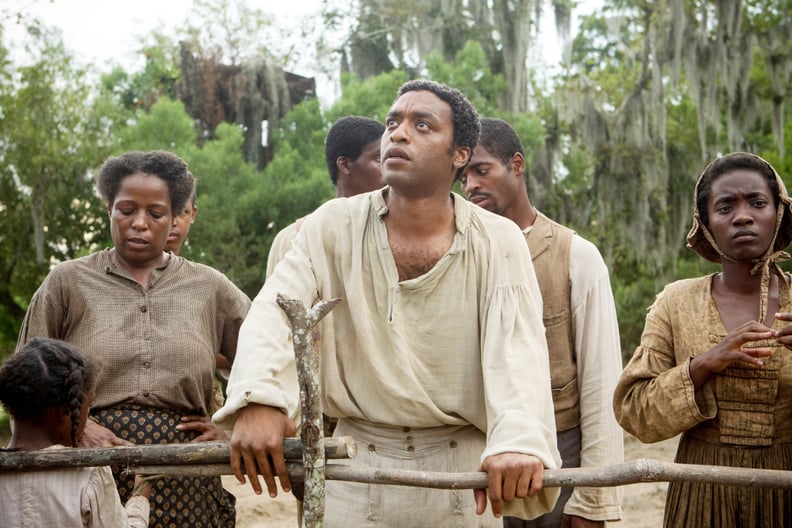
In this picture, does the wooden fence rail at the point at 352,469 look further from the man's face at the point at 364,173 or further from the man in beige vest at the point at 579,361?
the man's face at the point at 364,173

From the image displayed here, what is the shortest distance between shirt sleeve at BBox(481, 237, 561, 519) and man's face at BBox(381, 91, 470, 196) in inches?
13.9

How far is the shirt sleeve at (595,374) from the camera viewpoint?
12.6ft

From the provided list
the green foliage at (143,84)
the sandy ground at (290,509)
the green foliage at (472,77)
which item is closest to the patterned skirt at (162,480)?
the sandy ground at (290,509)

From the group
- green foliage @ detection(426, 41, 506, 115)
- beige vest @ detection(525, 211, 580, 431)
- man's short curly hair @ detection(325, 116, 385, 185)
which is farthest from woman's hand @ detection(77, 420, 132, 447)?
green foliage @ detection(426, 41, 506, 115)

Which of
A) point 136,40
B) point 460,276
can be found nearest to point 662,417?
point 460,276

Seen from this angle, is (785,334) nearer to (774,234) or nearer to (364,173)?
(774,234)

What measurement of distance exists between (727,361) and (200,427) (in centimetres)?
196

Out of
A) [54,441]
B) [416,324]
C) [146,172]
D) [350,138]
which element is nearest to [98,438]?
[54,441]

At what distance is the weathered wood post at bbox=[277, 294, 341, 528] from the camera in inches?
101

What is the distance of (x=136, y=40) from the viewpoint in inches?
790

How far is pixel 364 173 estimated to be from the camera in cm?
496

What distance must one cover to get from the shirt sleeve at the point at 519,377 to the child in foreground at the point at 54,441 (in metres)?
1.23

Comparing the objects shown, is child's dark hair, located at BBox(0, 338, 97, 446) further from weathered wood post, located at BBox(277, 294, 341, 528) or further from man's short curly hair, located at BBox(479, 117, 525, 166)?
man's short curly hair, located at BBox(479, 117, 525, 166)

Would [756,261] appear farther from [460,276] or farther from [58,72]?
[58,72]
